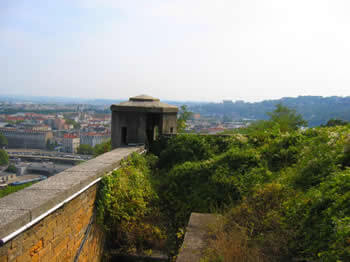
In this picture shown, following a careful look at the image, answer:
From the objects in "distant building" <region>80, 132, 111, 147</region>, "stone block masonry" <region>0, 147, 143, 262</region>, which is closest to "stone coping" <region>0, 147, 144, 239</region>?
"stone block masonry" <region>0, 147, 143, 262</region>

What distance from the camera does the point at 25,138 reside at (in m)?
73.2

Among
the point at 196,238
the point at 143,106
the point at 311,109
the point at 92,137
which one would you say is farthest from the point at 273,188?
the point at 311,109

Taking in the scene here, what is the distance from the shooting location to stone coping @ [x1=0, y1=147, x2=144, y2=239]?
2693mm

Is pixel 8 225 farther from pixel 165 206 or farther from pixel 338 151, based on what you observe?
pixel 338 151

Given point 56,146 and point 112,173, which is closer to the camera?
point 112,173

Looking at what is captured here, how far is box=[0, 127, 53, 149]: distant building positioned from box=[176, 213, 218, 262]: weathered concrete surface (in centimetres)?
7758

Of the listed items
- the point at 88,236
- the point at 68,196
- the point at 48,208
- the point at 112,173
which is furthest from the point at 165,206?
the point at 48,208

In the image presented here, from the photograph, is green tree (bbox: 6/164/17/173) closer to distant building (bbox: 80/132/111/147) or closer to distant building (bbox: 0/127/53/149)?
distant building (bbox: 0/127/53/149)

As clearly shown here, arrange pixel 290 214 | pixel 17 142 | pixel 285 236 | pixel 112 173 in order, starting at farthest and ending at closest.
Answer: pixel 17 142
pixel 112 173
pixel 290 214
pixel 285 236

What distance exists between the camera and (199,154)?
25.1 feet

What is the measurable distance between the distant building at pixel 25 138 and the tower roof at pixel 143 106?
73.3 meters

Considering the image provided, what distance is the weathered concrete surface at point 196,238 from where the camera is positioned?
335 cm

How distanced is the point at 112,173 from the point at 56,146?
7490 cm

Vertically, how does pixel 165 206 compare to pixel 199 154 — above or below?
below
